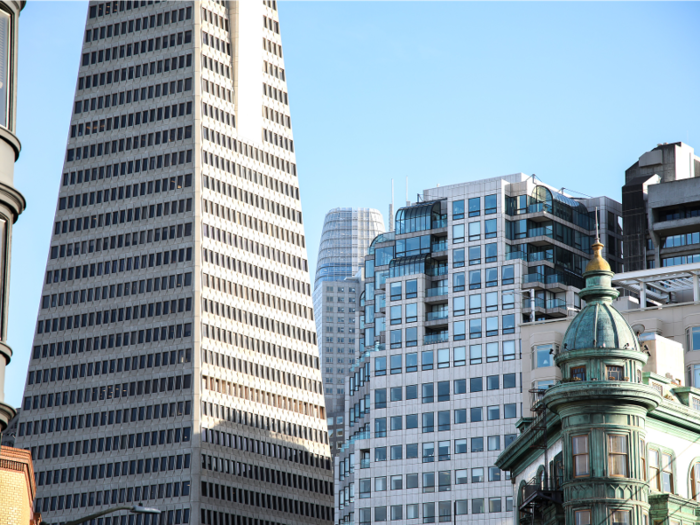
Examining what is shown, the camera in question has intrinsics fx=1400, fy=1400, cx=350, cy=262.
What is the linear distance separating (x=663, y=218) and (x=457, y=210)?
26693 millimetres

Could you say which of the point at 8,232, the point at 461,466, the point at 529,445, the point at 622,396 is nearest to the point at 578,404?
the point at 622,396

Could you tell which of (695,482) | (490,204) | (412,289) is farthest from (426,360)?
(695,482)

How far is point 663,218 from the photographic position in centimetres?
18162

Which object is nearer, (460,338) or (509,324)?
(509,324)

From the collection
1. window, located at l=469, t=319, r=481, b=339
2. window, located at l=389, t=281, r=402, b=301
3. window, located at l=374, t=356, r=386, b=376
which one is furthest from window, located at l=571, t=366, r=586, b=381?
window, located at l=389, t=281, r=402, b=301

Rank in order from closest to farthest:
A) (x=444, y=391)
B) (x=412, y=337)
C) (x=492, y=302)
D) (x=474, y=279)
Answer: (x=444, y=391) → (x=492, y=302) → (x=474, y=279) → (x=412, y=337)

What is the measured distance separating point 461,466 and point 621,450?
110394 millimetres

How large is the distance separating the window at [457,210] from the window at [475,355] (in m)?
17.6

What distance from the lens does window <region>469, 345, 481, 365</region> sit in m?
178

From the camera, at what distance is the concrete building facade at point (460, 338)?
568 feet

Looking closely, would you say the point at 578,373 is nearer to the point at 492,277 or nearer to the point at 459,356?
the point at 459,356

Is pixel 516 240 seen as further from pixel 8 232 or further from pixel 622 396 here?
pixel 8 232

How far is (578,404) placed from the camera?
6512 cm

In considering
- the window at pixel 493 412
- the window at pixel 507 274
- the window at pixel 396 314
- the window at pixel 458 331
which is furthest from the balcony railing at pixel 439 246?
the window at pixel 493 412
